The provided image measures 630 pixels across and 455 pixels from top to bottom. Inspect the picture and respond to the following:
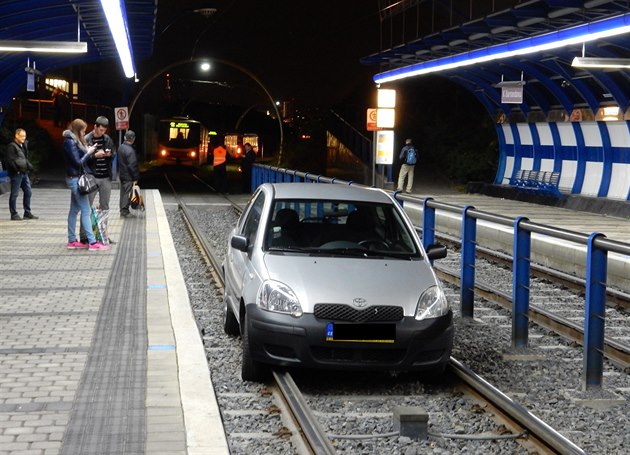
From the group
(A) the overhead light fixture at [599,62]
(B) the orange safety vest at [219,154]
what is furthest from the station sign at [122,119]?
(A) the overhead light fixture at [599,62]

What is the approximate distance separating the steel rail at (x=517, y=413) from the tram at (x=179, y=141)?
47376 millimetres

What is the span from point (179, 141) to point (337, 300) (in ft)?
159

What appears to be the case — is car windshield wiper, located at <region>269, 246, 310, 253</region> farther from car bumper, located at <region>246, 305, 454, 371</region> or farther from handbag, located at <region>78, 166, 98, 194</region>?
handbag, located at <region>78, 166, 98, 194</region>

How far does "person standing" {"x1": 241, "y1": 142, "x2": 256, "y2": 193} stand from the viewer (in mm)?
36388

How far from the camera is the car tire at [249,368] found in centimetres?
773

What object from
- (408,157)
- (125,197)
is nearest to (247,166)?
(408,157)

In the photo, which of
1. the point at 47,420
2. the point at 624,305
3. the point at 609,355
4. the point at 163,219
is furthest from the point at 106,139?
the point at 47,420

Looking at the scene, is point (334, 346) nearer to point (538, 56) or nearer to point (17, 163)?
point (17, 163)

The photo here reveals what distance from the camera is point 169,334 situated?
8844mm

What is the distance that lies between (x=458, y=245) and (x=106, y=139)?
7128mm

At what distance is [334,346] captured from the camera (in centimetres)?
733

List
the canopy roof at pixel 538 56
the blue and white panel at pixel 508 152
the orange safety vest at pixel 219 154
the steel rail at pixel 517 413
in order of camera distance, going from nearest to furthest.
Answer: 1. the steel rail at pixel 517 413
2. the canopy roof at pixel 538 56
3. the blue and white panel at pixel 508 152
4. the orange safety vest at pixel 219 154

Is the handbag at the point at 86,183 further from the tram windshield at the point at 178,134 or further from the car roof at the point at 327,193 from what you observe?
the tram windshield at the point at 178,134

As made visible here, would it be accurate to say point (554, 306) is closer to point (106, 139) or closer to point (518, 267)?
point (518, 267)
